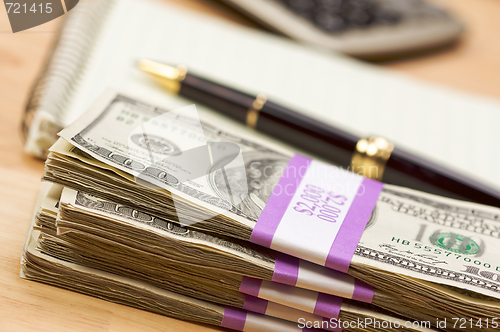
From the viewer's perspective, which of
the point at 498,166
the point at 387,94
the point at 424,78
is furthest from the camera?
the point at 424,78

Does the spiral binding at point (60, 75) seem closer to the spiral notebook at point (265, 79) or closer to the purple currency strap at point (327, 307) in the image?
the spiral notebook at point (265, 79)

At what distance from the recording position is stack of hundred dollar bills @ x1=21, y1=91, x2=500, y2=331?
0.38m

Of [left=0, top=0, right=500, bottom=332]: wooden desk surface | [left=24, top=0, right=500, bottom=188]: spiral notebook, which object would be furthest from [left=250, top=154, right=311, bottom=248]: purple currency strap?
[left=24, top=0, right=500, bottom=188]: spiral notebook

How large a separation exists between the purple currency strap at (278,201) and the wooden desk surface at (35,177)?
118mm

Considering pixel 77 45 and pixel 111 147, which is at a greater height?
pixel 77 45

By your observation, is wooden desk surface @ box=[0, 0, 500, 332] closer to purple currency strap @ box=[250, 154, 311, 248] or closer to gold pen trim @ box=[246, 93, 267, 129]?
purple currency strap @ box=[250, 154, 311, 248]

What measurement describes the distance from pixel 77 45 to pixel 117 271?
404 millimetres

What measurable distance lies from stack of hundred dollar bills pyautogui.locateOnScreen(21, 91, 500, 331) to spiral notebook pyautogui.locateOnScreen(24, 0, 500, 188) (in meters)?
0.18

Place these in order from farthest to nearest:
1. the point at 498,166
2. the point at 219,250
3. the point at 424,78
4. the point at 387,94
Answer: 1. the point at 424,78
2. the point at 387,94
3. the point at 498,166
4. the point at 219,250

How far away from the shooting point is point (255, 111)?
2.07 ft

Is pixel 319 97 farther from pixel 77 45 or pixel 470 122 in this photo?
pixel 77 45

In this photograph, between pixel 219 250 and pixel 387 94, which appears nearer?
pixel 219 250

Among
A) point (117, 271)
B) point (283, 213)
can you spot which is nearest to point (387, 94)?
point (283, 213)

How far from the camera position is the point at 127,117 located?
0.47 meters
